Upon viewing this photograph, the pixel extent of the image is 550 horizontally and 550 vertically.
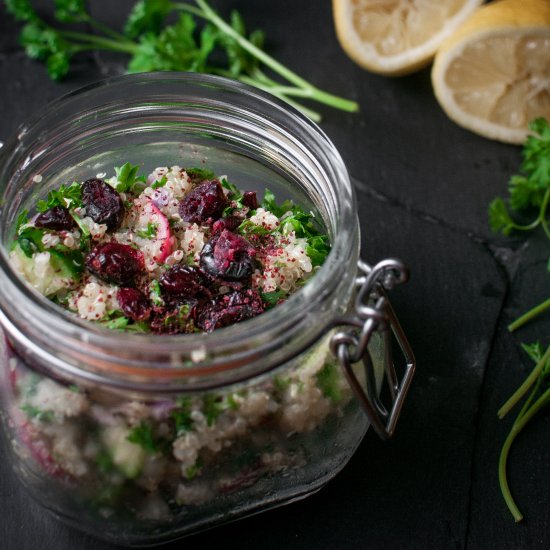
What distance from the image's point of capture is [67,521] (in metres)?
1.74

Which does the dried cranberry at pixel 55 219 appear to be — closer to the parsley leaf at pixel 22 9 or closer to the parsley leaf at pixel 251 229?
the parsley leaf at pixel 251 229

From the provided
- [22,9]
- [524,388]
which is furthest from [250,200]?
[22,9]

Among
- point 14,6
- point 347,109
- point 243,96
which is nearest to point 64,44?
point 14,6

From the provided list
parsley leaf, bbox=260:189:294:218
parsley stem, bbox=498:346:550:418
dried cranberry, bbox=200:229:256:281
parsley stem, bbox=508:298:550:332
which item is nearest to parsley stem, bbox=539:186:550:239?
parsley stem, bbox=508:298:550:332

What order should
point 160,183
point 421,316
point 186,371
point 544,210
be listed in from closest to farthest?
1. point 186,371
2. point 160,183
3. point 421,316
4. point 544,210

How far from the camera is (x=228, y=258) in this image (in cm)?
156

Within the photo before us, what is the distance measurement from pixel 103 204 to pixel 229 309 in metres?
0.33

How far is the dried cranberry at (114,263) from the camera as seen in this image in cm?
156

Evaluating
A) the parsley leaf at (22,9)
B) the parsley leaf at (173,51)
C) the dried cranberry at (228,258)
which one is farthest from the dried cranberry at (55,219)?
the parsley leaf at (22,9)

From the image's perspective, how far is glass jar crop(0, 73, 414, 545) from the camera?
140cm

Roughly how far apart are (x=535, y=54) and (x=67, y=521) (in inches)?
67.7

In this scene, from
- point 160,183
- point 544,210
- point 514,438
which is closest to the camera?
point 160,183

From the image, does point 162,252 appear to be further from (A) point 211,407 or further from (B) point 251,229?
(A) point 211,407

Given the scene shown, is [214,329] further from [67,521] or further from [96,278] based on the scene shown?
[67,521]
